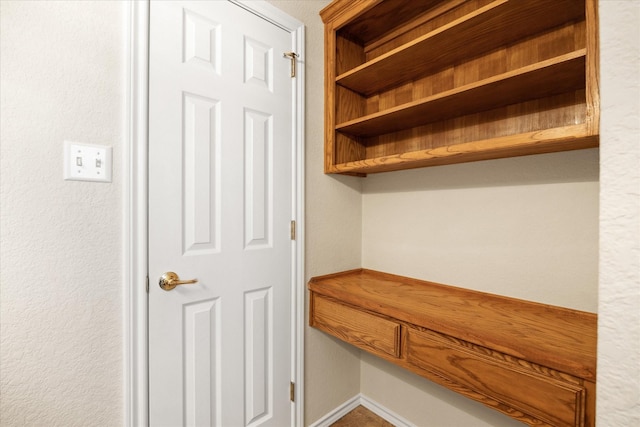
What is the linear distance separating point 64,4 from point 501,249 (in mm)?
1931

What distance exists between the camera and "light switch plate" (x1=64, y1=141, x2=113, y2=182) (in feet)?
3.19

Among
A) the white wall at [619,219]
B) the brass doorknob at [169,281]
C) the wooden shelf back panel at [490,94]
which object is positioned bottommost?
the brass doorknob at [169,281]

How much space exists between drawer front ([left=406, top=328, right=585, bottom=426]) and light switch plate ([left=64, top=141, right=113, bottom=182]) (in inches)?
51.6

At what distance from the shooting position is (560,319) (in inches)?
44.1

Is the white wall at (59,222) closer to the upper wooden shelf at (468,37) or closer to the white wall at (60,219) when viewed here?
the white wall at (60,219)

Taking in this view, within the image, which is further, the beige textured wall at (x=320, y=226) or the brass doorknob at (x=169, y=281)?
the beige textured wall at (x=320, y=226)

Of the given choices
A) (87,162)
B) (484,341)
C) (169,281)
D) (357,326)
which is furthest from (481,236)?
(87,162)

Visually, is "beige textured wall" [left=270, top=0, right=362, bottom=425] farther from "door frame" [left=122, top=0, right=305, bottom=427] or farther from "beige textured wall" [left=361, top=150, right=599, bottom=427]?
→ "door frame" [left=122, top=0, right=305, bottom=427]

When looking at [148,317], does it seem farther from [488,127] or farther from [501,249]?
[488,127]

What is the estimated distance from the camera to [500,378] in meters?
0.95

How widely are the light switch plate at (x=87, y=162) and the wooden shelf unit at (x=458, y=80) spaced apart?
1.05m

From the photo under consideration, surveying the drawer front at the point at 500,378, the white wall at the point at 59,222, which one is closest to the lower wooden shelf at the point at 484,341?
the drawer front at the point at 500,378

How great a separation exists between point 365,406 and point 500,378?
1.22m

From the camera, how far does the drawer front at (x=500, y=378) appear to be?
2.72 ft
